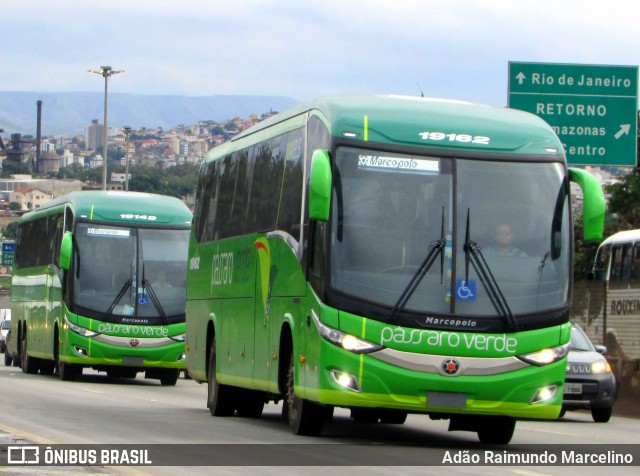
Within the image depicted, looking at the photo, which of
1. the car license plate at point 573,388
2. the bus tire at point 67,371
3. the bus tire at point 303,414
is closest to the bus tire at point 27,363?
the bus tire at point 67,371

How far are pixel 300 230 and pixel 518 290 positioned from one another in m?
2.54

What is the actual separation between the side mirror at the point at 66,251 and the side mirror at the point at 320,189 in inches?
667

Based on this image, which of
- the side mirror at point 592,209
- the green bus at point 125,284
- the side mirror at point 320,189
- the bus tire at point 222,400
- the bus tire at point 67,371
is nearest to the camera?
the side mirror at point 320,189

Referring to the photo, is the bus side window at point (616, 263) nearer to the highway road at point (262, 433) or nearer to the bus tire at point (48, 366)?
the bus tire at point (48, 366)

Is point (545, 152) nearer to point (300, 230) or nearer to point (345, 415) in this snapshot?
point (300, 230)

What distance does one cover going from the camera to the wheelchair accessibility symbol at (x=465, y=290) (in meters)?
15.2

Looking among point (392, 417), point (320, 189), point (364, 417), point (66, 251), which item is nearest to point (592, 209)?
point (320, 189)

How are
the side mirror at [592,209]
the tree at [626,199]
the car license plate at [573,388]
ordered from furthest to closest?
the tree at [626,199] → the car license plate at [573,388] → the side mirror at [592,209]

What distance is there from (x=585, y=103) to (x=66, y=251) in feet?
34.4

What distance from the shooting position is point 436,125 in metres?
15.9

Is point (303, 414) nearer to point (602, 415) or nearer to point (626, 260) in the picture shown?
point (602, 415)

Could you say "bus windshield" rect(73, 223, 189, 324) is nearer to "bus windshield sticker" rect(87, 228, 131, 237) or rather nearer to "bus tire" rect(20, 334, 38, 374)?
"bus windshield sticker" rect(87, 228, 131, 237)

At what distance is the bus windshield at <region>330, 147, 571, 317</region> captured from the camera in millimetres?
15234

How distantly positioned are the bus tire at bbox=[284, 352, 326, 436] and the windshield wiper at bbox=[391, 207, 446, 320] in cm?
189
